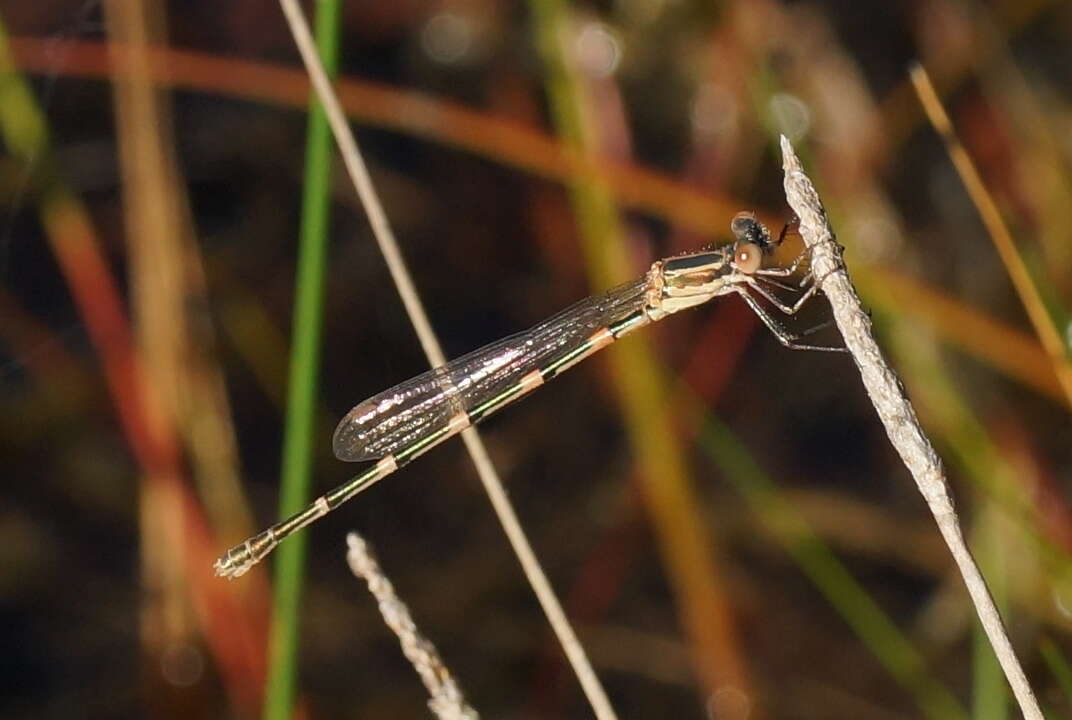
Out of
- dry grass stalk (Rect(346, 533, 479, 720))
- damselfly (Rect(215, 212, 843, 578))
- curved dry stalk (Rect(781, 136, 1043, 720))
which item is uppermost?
damselfly (Rect(215, 212, 843, 578))

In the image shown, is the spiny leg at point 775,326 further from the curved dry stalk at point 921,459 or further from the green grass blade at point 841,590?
the curved dry stalk at point 921,459

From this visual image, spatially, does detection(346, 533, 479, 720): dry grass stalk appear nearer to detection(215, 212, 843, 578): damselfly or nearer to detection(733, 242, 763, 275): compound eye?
detection(215, 212, 843, 578): damselfly

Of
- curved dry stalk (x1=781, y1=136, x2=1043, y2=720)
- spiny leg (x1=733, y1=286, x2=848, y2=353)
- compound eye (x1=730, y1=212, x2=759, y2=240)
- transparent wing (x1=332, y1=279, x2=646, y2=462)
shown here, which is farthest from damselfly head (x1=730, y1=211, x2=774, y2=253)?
curved dry stalk (x1=781, y1=136, x2=1043, y2=720)

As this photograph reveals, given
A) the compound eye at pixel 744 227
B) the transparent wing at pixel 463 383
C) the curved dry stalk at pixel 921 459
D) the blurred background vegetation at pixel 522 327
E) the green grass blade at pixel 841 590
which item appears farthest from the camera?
the blurred background vegetation at pixel 522 327

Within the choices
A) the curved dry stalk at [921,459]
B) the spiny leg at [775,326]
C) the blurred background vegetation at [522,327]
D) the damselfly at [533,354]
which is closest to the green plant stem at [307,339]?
the damselfly at [533,354]

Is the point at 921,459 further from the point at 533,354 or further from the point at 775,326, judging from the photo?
the point at 533,354

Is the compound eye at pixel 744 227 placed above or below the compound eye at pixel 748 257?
above
